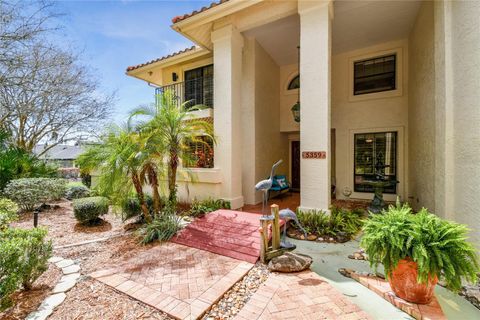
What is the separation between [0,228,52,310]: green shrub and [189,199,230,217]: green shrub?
11.8 feet

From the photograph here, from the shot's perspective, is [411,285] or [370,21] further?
[370,21]

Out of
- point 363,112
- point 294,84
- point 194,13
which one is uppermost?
point 194,13

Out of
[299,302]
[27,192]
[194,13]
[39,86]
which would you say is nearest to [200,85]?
[194,13]

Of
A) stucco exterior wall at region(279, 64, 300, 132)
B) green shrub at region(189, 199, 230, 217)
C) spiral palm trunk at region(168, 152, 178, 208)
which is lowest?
green shrub at region(189, 199, 230, 217)

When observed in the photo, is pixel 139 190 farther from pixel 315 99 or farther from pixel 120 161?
pixel 315 99

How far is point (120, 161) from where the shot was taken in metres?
5.31

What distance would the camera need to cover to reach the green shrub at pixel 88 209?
646 centimetres

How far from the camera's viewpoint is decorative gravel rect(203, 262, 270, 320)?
9.40 feet

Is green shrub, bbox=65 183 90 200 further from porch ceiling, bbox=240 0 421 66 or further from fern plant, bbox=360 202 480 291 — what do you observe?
fern plant, bbox=360 202 480 291

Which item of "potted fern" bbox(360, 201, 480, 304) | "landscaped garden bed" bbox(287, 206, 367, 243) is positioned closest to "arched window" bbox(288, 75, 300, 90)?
"landscaped garden bed" bbox(287, 206, 367, 243)

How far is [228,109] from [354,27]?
5.40 meters

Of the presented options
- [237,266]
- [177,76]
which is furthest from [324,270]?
[177,76]

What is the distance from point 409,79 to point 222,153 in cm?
759

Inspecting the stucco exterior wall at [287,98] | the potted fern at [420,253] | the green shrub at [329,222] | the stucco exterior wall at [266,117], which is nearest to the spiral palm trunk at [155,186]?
the stucco exterior wall at [266,117]
